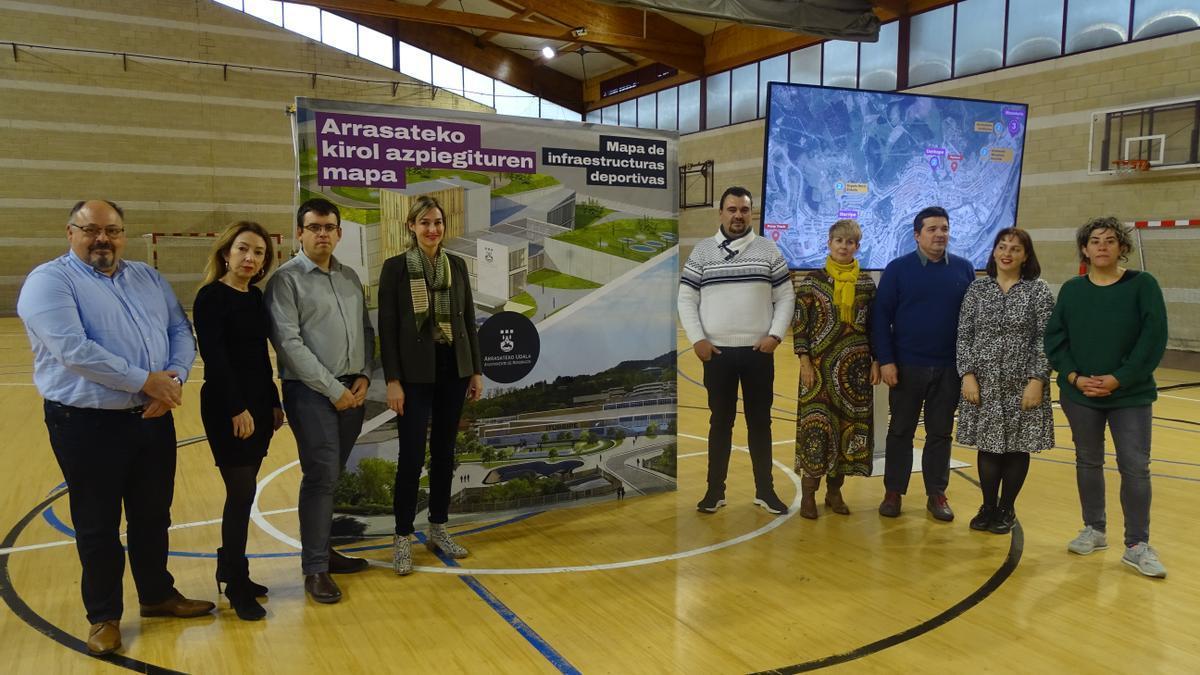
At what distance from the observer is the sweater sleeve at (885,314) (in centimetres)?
414

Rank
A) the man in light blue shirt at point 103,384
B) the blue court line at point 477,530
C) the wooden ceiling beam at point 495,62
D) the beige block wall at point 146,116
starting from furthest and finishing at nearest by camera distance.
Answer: the wooden ceiling beam at point 495,62 < the beige block wall at point 146,116 < the blue court line at point 477,530 < the man in light blue shirt at point 103,384

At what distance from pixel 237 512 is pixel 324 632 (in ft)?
1.93

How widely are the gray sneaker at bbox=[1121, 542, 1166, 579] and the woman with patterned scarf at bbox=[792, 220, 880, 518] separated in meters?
1.22

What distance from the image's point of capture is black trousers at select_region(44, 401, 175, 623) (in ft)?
8.71

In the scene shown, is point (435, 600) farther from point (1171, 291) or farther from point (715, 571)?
point (1171, 291)

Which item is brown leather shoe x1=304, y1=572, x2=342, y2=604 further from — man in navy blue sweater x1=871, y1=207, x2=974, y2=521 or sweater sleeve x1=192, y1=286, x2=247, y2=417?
man in navy blue sweater x1=871, y1=207, x2=974, y2=521

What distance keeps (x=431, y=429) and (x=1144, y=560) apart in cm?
328

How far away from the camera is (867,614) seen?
3.12 metres

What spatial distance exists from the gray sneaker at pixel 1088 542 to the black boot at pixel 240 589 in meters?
3.70

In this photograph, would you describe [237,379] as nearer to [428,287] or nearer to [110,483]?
[110,483]

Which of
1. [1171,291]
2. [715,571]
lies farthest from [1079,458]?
[1171,291]

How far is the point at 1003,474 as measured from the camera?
406 cm

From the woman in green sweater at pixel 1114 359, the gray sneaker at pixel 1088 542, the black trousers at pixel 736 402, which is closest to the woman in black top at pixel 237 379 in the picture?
the black trousers at pixel 736 402

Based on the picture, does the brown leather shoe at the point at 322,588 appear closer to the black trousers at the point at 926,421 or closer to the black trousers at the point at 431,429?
the black trousers at the point at 431,429
